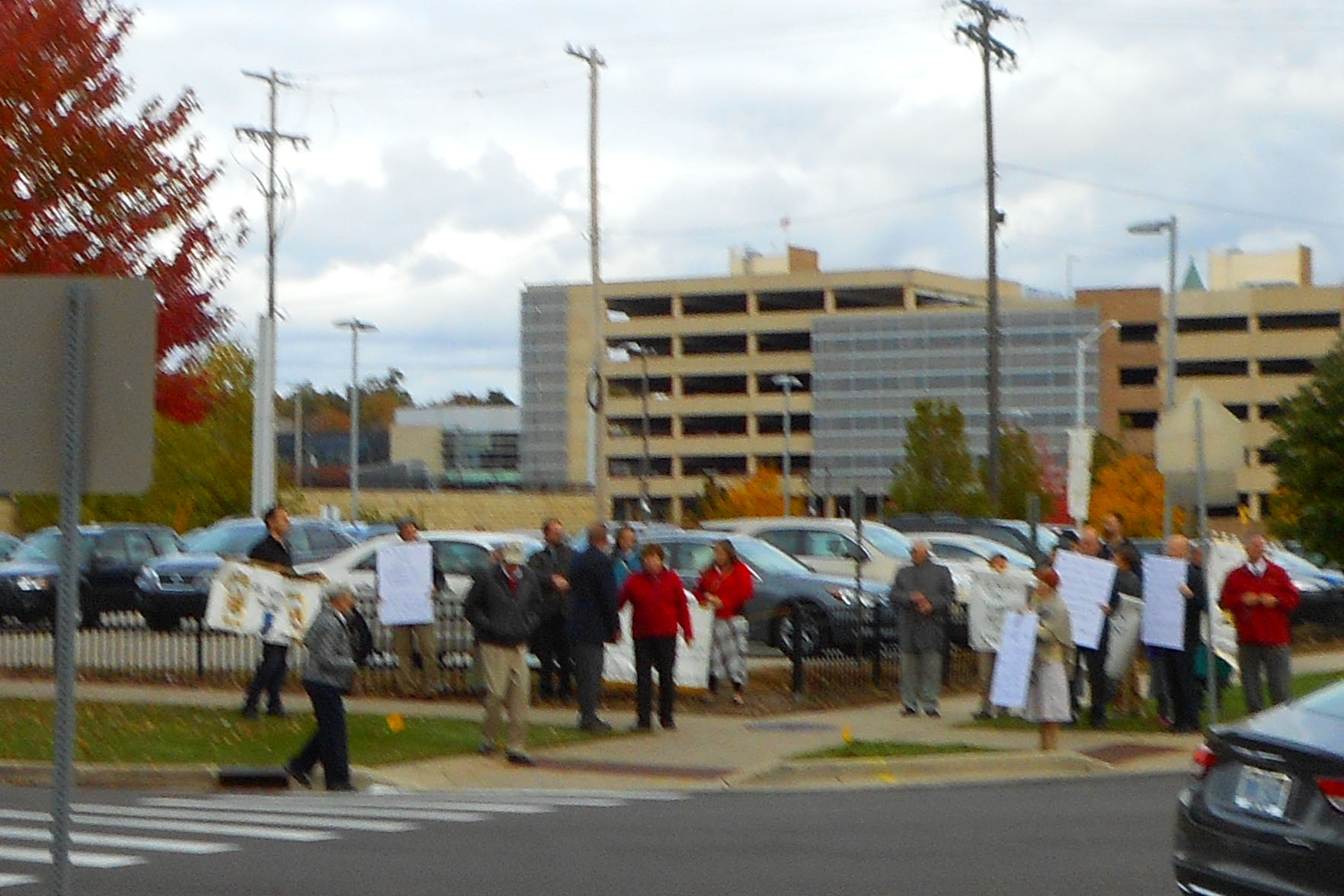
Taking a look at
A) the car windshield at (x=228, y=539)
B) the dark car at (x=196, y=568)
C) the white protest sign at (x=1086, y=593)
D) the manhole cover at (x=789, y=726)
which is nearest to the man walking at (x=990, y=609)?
the white protest sign at (x=1086, y=593)

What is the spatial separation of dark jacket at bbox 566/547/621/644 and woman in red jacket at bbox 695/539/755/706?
2367 millimetres

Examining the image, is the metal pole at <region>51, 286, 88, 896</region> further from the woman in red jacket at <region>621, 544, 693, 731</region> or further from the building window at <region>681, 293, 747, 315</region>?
the building window at <region>681, 293, 747, 315</region>

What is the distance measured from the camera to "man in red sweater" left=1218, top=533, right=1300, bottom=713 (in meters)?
18.8

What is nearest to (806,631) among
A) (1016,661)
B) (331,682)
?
(1016,661)

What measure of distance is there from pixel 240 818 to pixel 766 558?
12.7 meters

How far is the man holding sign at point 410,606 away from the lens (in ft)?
70.5

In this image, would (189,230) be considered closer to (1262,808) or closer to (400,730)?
(400,730)

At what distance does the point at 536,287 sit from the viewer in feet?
446

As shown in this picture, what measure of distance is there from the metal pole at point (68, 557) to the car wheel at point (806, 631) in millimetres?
18372

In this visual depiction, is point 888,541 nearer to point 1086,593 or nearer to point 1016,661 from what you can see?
point 1086,593

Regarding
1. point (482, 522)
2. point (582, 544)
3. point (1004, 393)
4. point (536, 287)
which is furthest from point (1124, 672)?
point (536, 287)

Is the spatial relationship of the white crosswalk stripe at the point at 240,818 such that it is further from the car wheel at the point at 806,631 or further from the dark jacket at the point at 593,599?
the car wheel at the point at 806,631

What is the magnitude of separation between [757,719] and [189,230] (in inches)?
299

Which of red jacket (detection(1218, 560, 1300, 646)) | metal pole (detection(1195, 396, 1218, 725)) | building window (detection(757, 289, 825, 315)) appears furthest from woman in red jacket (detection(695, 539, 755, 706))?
building window (detection(757, 289, 825, 315))
